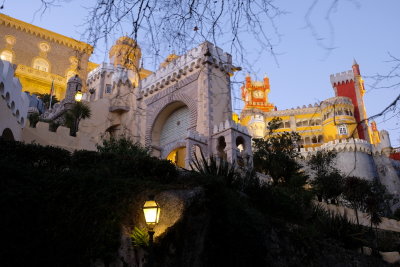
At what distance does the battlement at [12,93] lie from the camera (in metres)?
13.0

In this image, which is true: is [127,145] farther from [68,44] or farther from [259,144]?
[68,44]

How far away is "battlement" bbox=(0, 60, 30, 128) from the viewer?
42.7 ft

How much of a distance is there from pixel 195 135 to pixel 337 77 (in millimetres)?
42268

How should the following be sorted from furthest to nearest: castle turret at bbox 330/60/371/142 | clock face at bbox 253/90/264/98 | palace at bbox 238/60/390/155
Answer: clock face at bbox 253/90/264/98, castle turret at bbox 330/60/371/142, palace at bbox 238/60/390/155

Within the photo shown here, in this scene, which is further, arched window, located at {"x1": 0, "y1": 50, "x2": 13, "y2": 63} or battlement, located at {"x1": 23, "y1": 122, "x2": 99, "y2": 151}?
arched window, located at {"x1": 0, "y1": 50, "x2": 13, "y2": 63}

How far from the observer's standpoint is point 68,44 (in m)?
46.2

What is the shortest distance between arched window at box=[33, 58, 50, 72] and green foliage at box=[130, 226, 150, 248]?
132 ft

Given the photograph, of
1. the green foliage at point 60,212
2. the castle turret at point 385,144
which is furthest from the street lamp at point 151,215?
the castle turret at point 385,144

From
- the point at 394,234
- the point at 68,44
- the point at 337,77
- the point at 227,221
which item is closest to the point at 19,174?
the point at 227,221

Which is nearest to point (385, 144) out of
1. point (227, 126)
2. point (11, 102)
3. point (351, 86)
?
point (351, 86)

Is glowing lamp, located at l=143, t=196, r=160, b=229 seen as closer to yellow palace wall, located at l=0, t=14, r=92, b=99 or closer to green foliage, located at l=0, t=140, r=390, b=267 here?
green foliage, located at l=0, t=140, r=390, b=267

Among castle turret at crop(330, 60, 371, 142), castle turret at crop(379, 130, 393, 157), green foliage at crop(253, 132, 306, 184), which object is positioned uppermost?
castle turret at crop(330, 60, 371, 142)

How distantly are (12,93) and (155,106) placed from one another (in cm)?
1443

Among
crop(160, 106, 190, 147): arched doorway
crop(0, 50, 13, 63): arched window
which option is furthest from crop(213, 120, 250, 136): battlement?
crop(0, 50, 13, 63): arched window
